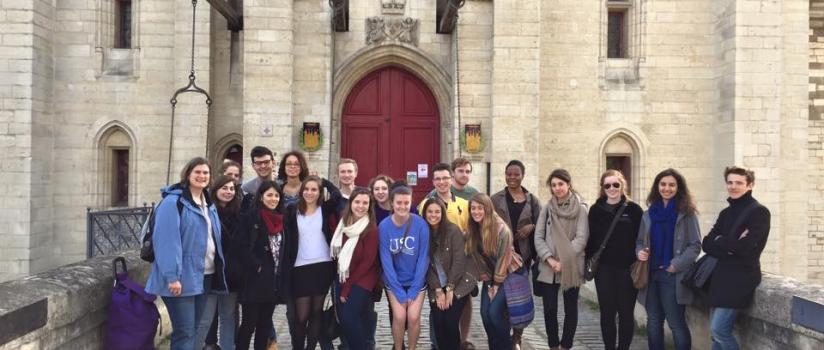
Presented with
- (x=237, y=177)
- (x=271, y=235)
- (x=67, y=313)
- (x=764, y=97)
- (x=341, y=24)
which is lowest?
(x=67, y=313)

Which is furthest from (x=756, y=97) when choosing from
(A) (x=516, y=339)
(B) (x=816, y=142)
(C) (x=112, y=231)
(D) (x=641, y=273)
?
(C) (x=112, y=231)

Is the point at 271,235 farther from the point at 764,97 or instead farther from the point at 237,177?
the point at 764,97

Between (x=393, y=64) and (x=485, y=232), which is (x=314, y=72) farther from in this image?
(x=485, y=232)

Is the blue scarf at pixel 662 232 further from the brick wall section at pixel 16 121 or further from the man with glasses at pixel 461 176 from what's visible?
the brick wall section at pixel 16 121

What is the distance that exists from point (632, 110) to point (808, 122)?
4.19 metres

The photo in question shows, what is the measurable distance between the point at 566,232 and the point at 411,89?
6.84 meters

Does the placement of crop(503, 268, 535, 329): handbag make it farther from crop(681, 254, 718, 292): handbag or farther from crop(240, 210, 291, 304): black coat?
crop(240, 210, 291, 304): black coat

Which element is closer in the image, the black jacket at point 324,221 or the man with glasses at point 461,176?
the black jacket at point 324,221

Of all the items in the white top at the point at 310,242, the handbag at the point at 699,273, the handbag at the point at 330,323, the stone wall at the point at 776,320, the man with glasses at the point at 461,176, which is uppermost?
the man with glasses at the point at 461,176

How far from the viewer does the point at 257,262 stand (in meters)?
5.38

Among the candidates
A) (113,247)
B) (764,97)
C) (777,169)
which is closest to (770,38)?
(764,97)

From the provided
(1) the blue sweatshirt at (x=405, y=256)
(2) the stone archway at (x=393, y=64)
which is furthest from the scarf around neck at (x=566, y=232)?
(2) the stone archway at (x=393, y=64)

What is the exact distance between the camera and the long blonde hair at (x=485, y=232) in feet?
18.6

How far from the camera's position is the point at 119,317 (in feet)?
16.5
